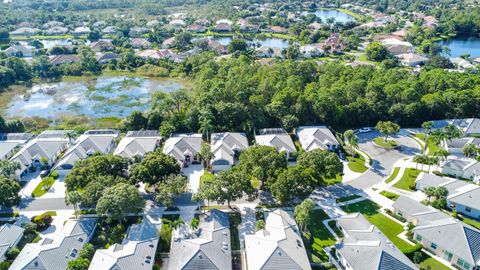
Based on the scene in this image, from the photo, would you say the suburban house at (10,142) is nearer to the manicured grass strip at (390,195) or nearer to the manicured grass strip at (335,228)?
the manicured grass strip at (335,228)

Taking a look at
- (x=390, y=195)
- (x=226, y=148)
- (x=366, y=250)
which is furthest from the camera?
(x=226, y=148)

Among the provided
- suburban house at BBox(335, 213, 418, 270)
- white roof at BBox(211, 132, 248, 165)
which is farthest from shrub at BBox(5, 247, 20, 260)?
suburban house at BBox(335, 213, 418, 270)

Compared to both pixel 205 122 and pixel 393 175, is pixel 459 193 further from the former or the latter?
pixel 205 122

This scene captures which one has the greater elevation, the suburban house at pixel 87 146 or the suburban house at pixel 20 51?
the suburban house at pixel 20 51

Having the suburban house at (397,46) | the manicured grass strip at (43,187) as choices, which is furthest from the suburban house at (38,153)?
the suburban house at (397,46)

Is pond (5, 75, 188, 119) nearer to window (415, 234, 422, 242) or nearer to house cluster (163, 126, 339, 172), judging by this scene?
house cluster (163, 126, 339, 172)

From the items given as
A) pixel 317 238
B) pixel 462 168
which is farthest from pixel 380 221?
pixel 462 168

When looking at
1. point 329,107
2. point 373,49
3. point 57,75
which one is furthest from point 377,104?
point 57,75
